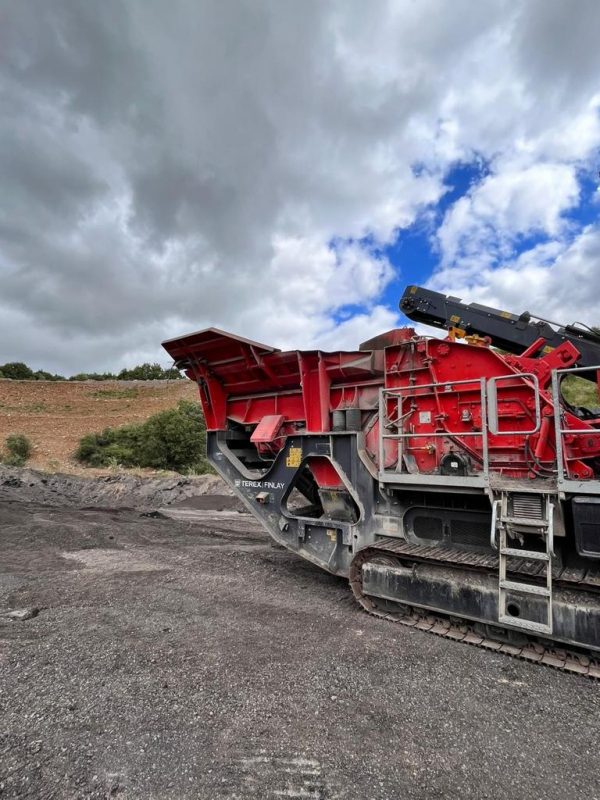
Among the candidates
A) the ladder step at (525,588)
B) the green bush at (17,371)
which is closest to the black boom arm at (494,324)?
the ladder step at (525,588)

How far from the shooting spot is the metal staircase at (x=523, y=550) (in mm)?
3699

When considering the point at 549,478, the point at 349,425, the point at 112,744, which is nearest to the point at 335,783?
the point at 112,744

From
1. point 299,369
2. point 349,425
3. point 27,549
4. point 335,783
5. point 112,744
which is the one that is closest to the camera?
point 335,783

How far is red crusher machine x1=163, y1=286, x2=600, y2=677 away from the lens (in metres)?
3.90

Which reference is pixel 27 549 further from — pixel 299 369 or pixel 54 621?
pixel 299 369

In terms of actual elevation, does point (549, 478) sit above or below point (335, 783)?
above

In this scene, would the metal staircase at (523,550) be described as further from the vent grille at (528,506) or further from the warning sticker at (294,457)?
the warning sticker at (294,457)

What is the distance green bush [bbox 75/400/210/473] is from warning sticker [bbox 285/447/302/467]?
1488 cm

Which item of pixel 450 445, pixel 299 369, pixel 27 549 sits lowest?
pixel 27 549

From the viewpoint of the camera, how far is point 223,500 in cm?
1456

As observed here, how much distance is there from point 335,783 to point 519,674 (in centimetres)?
202

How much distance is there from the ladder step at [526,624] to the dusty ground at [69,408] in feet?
71.2

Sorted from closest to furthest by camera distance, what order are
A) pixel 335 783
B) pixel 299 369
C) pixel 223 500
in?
1. pixel 335 783
2. pixel 299 369
3. pixel 223 500

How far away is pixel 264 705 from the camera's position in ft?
10.2
